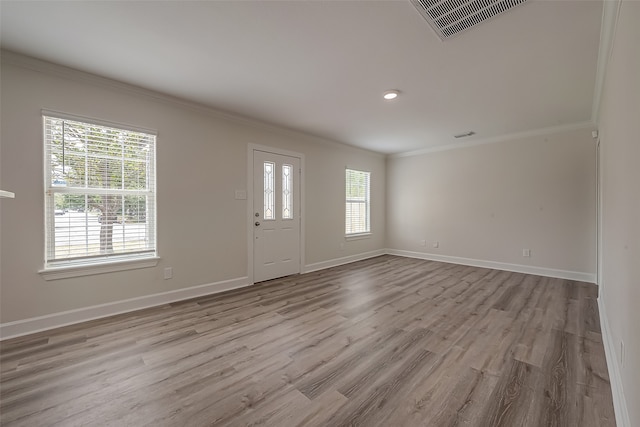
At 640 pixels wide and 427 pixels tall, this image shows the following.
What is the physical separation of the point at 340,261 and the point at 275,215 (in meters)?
1.91

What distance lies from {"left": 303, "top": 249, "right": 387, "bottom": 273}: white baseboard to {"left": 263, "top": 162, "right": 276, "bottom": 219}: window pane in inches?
50.3

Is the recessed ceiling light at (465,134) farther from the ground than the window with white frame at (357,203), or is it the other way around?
the recessed ceiling light at (465,134)

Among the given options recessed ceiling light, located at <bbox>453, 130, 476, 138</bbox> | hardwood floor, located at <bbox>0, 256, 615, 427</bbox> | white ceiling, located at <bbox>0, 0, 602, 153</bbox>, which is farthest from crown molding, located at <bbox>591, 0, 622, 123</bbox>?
hardwood floor, located at <bbox>0, 256, 615, 427</bbox>

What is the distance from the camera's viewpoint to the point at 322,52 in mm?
2332

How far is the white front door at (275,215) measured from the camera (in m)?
4.23

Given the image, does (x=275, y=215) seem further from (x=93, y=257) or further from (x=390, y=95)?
(x=390, y=95)

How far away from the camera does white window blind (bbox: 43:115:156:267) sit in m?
2.63

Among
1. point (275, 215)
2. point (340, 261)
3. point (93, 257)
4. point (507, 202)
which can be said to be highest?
point (507, 202)

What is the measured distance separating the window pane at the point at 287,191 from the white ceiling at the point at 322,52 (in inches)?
44.9

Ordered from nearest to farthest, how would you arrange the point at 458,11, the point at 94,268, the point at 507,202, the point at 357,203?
1. the point at 458,11
2. the point at 94,268
3. the point at 507,202
4. the point at 357,203

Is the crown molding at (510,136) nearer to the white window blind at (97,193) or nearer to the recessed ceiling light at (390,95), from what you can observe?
the recessed ceiling light at (390,95)

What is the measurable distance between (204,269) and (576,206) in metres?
5.80

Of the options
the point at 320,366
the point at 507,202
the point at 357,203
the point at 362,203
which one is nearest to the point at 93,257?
the point at 320,366

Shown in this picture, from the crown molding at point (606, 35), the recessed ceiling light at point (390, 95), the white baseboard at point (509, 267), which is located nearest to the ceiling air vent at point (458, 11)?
the crown molding at point (606, 35)
